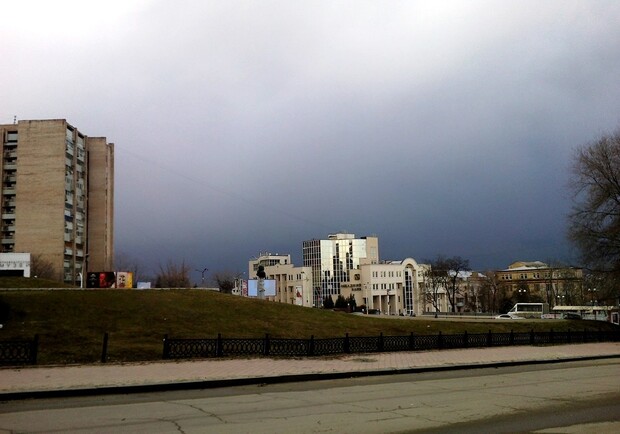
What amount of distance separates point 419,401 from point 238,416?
407cm

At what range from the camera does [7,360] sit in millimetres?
18125

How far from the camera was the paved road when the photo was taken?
889 centimetres

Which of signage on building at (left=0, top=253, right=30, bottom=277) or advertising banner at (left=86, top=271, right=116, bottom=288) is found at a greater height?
signage on building at (left=0, top=253, right=30, bottom=277)

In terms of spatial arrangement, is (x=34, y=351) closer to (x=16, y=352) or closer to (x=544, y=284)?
(x=16, y=352)

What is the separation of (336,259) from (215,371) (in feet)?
450

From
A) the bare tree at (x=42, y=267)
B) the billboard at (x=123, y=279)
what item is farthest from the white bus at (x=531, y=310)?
the bare tree at (x=42, y=267)

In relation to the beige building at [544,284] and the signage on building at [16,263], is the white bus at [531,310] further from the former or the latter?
the signage on building at [16,263]

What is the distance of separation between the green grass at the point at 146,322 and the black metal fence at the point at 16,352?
1.00 metres

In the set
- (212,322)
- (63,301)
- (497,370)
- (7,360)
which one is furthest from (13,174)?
(497,370)

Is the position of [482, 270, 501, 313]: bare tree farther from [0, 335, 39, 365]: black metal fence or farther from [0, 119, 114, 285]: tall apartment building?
[0, 335, 39, 365]: black metal fence

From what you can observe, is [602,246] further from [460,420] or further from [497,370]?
[460,420]

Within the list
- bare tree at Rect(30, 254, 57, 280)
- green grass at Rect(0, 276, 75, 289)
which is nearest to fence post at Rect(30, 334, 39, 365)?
green grass at Rect(0, 276, 75, 289)

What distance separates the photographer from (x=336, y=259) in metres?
154

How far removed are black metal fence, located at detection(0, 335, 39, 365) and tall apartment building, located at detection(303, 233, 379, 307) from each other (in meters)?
134
